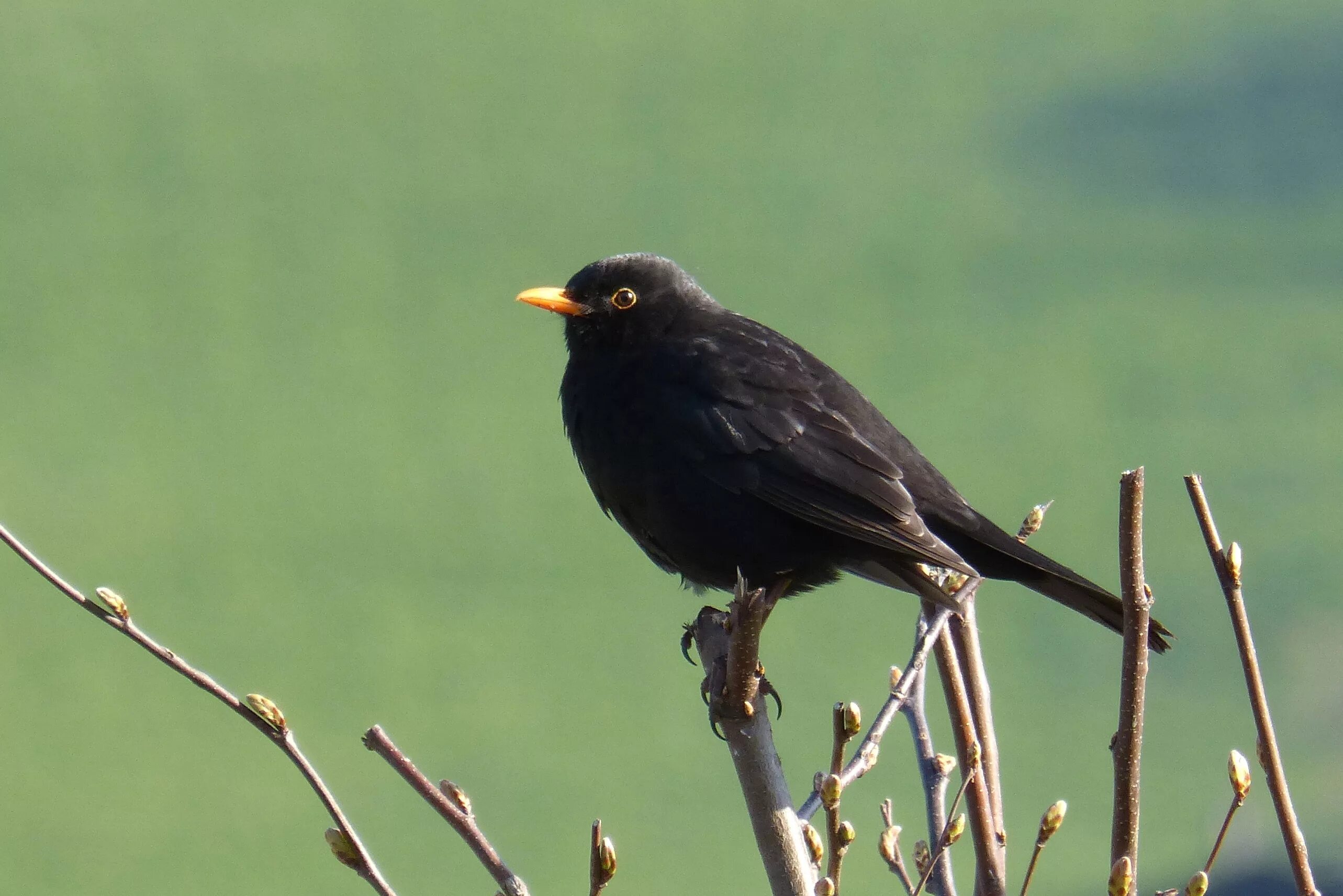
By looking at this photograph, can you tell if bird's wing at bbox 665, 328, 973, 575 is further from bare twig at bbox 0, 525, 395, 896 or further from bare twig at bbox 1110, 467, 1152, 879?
bare twig at bbox 0, 525, 395, 896

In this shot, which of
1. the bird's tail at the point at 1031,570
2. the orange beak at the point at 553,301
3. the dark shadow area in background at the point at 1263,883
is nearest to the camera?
the bird's tail at the point at 1031,570

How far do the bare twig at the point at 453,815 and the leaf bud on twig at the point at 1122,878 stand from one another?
0.50m

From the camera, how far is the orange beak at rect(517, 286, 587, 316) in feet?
8.66

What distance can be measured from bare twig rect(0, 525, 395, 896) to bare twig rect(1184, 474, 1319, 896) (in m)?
0.76

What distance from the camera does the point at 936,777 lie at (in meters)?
1.75

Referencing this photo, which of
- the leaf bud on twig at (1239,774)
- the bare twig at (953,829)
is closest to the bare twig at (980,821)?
the bare twig at (953,829)

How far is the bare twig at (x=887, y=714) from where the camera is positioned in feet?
5.32

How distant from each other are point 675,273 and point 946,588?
3.13 ft

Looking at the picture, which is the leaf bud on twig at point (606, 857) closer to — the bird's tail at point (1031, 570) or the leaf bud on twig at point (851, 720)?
the leaf bud on twig at point (851, 720)

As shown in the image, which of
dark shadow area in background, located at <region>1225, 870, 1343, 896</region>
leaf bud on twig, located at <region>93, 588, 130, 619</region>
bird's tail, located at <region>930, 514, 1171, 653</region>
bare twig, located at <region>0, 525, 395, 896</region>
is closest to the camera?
bare twig, located at <region>0, 525, 395, 896</region>

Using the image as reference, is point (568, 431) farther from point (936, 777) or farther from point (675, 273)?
point (936, 777)

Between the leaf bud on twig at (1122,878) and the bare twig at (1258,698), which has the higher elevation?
the bare twig at (1258,698)

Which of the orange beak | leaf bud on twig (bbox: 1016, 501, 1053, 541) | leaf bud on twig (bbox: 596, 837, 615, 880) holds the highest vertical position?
the orange beak

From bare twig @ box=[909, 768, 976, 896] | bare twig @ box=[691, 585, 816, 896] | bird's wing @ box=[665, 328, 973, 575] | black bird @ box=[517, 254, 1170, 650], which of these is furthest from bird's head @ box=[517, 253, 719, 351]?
bare twig @ box=[909, 768, 976, 896]
